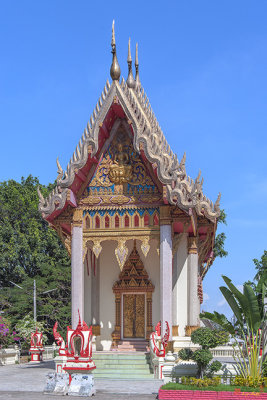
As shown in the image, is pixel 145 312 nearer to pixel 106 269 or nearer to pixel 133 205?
pixel 106 269

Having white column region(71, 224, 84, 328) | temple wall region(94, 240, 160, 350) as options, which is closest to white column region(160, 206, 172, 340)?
white column region(71, 224, 84, 328)

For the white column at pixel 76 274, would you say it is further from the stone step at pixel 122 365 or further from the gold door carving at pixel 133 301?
the gold door carving at pixel 133 301

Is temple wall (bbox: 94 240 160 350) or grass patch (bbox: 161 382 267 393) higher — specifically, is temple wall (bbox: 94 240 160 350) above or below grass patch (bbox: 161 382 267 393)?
above

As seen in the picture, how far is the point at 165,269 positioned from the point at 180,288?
229 cm

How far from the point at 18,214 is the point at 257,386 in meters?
26.1

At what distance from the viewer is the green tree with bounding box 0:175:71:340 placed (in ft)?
108

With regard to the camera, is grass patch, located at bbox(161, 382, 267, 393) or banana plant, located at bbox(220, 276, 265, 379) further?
banana plant, located at bbox(220, 276, 265, 379)

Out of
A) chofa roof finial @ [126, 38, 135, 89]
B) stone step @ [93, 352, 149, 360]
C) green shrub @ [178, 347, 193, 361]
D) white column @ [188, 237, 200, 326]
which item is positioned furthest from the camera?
chofa roof finial @ [126, 38, 135, 89]

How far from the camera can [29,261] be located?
3600cm

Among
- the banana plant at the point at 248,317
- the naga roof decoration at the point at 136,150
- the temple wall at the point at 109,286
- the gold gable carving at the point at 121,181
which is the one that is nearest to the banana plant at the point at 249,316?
the banana plant at the point at 248,317

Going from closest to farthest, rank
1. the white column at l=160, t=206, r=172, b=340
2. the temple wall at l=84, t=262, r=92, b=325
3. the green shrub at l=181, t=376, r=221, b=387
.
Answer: the green shrub at l=181, t=376, r=221, b=387, the white column at l=160, t=206, r=172, b=340, the temple wall at l=84, t=262, r=92, b=325

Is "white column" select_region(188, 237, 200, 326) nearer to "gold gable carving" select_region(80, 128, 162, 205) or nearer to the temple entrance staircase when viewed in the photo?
the temple entrance staircase

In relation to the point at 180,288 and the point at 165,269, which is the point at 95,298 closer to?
the point at 180,288

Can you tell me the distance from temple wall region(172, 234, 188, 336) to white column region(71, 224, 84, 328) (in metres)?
3.24
